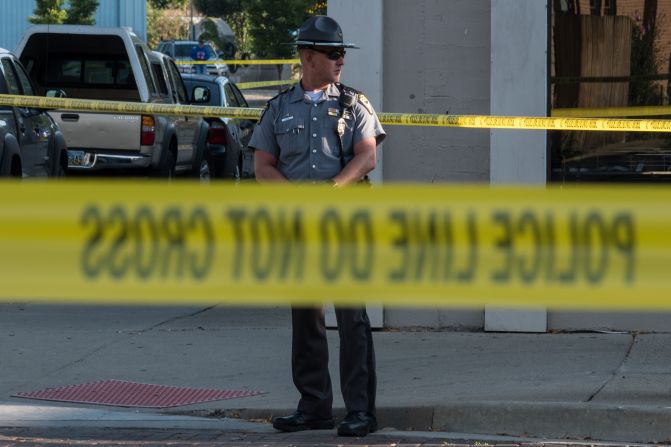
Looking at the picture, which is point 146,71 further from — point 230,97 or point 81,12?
point 81,12

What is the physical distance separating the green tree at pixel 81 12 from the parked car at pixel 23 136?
31671mm

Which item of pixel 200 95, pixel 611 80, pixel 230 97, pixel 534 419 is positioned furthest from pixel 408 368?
pixel 230 97

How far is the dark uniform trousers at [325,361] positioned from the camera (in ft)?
21.4

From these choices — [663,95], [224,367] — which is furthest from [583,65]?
[224,367]

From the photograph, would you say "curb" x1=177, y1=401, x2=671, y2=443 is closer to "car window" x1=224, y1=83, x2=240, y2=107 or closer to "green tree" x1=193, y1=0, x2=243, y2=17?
"car window" x1=224, y1=83, x2=240, y2=107

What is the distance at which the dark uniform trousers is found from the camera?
6508 millimetres

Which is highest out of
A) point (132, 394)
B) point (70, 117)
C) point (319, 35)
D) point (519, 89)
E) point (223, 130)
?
point (319, 35)

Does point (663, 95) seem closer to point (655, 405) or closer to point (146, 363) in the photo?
point (655, 405)

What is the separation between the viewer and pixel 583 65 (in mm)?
9359

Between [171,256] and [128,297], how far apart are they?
0.63 feet

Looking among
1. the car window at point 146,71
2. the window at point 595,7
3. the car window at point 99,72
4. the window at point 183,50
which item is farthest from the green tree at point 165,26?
the window at point 595,7

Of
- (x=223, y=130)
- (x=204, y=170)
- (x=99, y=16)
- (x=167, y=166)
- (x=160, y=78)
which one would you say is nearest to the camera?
(x=167, y=166)

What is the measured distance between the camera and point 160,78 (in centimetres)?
1778

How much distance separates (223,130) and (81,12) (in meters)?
26.5
